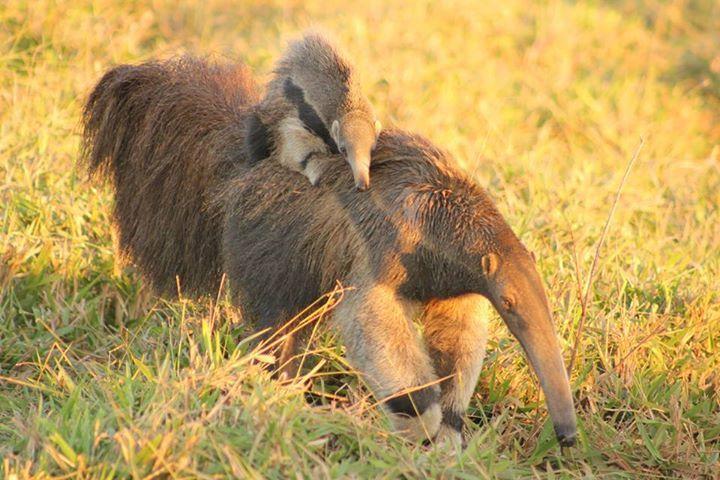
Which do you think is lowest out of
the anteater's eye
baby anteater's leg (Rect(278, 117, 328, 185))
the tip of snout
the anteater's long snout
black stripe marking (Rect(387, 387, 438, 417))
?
black stripe marking (Rect(387, 387, 438, 417))

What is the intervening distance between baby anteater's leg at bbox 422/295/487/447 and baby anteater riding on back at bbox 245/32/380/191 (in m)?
0.65

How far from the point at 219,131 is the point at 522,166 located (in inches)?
107

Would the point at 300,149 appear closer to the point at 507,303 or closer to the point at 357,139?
the point at 357,139

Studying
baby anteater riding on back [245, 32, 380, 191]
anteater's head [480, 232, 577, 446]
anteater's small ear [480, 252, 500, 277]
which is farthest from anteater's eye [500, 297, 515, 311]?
baby anteater riding on back [245, 32, 380, 191]

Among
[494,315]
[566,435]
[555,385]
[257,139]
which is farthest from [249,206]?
[566,435]

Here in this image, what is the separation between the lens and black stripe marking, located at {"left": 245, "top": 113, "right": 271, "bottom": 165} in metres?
4.82

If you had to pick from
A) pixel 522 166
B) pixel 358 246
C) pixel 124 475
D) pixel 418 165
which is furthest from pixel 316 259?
pixel 522 166

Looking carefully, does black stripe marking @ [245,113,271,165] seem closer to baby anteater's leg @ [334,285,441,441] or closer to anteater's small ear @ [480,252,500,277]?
baby anteater's leg @ [334,285,441,441]

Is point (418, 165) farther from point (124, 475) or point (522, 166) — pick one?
point (522, 166)

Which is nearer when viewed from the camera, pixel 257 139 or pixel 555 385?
pixel 555 385

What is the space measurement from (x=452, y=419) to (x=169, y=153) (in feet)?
5.97

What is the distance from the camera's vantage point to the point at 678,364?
519 cm

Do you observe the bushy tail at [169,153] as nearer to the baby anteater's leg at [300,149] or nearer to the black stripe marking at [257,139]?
the black stripe marking at [257,139]

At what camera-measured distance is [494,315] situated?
535 cm
